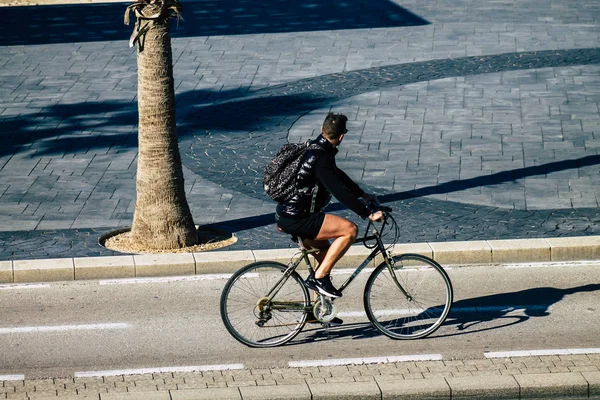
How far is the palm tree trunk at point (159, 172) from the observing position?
35.1 feet

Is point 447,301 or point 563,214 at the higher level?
point 447,301

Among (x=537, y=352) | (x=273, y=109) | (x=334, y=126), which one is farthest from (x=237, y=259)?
(x=273, y=109)

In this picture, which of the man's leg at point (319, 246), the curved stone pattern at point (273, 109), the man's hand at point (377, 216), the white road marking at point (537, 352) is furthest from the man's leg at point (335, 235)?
the curved stone pattern at point (273, 109)

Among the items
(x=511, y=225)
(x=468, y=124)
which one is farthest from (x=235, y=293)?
(x=468, y=124)

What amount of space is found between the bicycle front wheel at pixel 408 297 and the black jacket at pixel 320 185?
0.61m

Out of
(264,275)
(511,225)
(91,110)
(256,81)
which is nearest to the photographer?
(264,275)

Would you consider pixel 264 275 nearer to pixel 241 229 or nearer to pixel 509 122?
pixel 241 229

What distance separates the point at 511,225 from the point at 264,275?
373cm

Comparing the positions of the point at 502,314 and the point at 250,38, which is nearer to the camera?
the point at 502,314

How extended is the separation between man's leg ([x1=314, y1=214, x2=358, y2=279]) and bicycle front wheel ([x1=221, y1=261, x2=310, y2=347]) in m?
0.27

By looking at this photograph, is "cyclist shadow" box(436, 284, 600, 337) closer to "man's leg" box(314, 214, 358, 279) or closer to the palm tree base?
"man's leg" box(314, 214, 358, 279)

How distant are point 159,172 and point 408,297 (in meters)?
3.35

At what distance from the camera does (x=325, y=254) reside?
8.44 metres

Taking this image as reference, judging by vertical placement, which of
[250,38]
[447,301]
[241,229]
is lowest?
[250,38]
